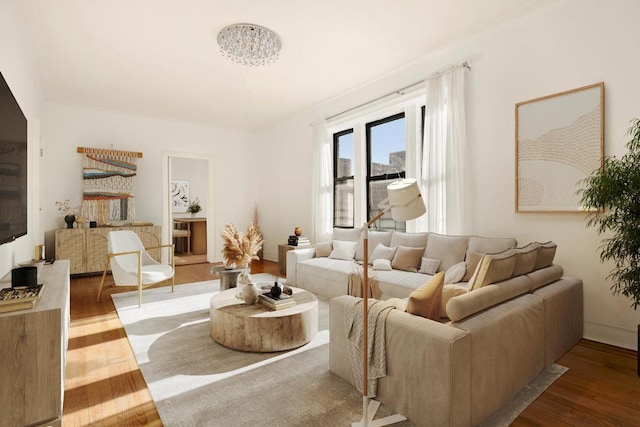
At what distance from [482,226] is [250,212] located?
5535 millimetres

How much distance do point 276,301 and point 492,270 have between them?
5.54ft

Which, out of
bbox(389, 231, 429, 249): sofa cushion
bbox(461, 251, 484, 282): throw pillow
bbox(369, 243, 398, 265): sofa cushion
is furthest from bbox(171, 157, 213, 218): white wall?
bbox(461, 251, 484, 282): throw pillow

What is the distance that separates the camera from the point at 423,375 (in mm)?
1638

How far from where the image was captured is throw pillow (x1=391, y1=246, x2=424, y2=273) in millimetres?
3777

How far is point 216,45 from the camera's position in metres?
3.79

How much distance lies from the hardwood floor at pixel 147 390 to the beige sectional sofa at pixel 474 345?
162 mm

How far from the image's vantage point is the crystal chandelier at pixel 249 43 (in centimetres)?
340

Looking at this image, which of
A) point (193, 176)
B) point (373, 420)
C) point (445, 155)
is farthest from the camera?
point (193, 176)

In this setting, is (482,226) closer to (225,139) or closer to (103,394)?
(103,394)

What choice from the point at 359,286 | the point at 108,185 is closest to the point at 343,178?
the point at 359,286

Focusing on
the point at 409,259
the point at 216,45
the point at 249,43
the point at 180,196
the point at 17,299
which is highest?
the point at 216,45

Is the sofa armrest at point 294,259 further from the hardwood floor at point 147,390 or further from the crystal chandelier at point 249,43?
the crystal chandelier at point 249,43

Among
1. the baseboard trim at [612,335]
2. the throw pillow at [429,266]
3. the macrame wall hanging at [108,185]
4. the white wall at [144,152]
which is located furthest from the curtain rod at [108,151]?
the baseboard trim at [612,335]

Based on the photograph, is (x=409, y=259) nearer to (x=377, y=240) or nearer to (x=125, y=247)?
(x=377, y=240)
